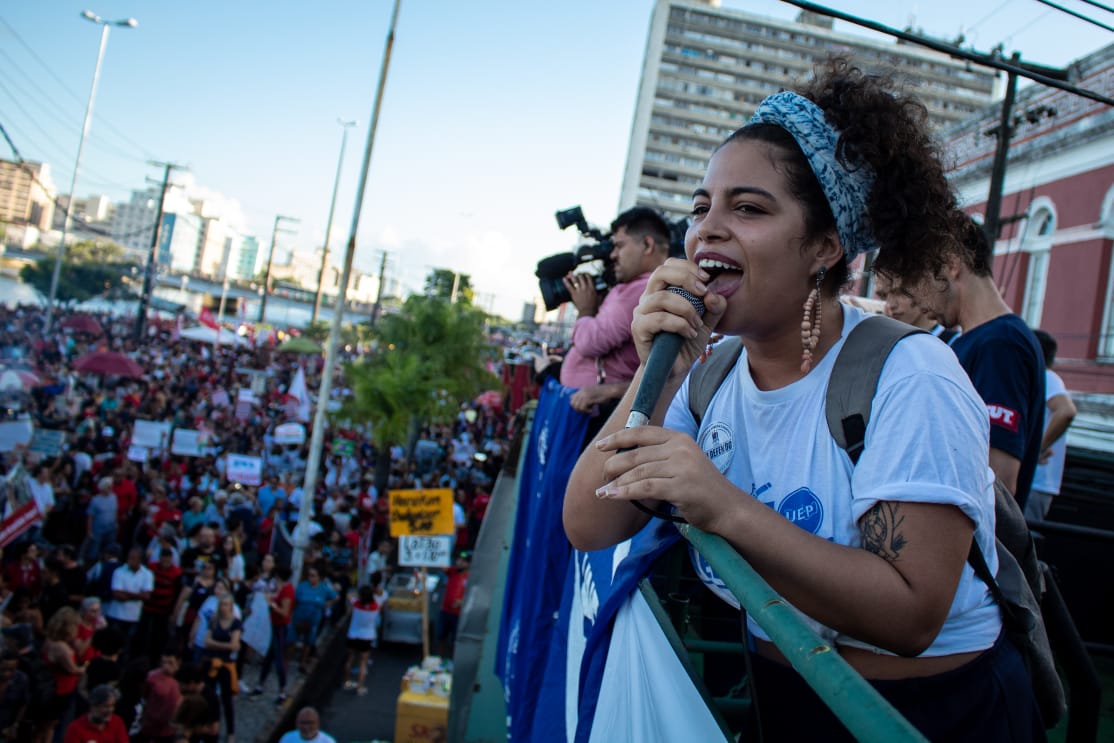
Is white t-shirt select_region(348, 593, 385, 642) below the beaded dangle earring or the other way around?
below

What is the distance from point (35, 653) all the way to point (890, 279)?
8806 mm

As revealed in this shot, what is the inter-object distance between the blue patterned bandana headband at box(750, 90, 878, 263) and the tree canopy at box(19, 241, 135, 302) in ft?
231

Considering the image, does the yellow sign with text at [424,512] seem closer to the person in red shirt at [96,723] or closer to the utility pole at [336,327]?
the utility pole at [336,327]

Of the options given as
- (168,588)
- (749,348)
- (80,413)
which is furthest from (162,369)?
(749,348)

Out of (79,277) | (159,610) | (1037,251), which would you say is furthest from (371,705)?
(79,277)

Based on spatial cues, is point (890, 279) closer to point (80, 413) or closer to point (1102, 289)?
point (1102, 289)

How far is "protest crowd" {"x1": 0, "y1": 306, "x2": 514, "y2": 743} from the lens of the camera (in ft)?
24.3

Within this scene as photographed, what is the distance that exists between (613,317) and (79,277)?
7092cm

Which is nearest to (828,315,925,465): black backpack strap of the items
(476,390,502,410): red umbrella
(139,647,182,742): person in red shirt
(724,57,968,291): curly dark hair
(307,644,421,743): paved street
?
(724,57,968,291): curly dark hair

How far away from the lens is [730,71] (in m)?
83.9

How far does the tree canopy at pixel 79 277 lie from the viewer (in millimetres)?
62250

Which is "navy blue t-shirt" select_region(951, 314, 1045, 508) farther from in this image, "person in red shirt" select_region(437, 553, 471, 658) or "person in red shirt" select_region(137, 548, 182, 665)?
"person in red shirt" select_region(437, 553, 471, 658)

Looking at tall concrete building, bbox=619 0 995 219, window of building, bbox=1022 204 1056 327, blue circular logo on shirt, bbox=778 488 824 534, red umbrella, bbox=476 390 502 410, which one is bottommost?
red umbrella, bbox=476 390 502 410

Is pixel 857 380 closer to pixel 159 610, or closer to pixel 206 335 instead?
pixel 159 610
